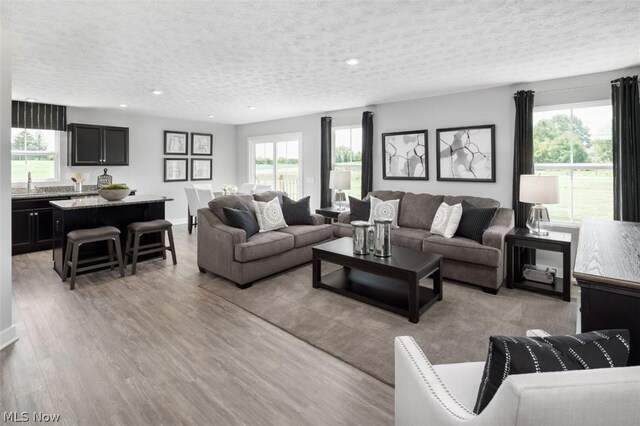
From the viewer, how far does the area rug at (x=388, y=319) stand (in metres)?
2.44

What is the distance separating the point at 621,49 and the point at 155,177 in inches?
305

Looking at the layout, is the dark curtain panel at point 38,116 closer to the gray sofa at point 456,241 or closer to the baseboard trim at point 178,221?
the baseboard trim at point 178,221

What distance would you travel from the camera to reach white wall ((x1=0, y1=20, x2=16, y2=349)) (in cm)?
239

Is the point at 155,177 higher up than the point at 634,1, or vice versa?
the point at 634,1

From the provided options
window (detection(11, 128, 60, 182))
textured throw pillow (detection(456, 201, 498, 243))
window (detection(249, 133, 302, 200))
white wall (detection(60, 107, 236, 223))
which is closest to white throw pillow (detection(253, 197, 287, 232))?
textured throw pillow (detection(456, 201, 498, 243))

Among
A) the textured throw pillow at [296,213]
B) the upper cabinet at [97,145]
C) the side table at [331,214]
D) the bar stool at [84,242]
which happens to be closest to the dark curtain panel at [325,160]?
the side table at [331,214]

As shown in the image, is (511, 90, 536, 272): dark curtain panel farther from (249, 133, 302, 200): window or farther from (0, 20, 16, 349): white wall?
(0, 20, 16, 349): white wall

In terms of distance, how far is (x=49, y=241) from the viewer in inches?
215

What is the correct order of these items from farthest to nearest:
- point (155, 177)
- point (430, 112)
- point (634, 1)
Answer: point (155, 177) → point (430, 112) → point (634, 1)

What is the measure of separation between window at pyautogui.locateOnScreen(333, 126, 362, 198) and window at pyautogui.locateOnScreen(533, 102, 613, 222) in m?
2.82

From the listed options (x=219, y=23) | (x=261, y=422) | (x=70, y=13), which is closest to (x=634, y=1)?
(x=219, y=23)

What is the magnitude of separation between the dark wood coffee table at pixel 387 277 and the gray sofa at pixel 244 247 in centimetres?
57

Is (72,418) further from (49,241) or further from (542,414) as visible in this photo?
(49,241)

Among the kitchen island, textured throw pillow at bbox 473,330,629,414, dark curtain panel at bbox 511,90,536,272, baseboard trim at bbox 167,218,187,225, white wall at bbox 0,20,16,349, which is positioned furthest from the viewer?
baseboard trim at bbox 167,218,187,225
